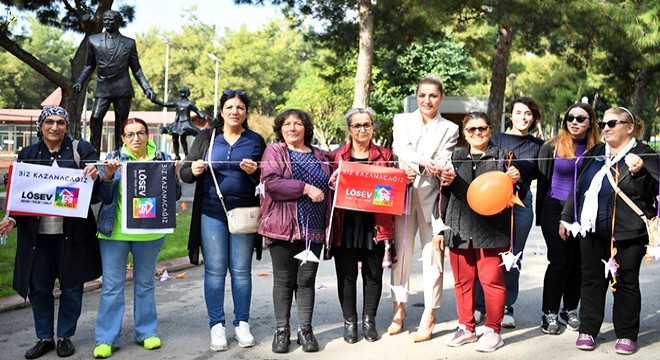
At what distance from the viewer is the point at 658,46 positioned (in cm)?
1770

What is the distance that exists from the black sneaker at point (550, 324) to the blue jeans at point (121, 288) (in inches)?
124

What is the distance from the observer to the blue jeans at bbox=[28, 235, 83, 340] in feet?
16.6

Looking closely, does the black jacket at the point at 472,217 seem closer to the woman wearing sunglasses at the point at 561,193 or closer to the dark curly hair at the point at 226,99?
the woman wearing sunglasses at the point at 561,193

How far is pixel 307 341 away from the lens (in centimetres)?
532

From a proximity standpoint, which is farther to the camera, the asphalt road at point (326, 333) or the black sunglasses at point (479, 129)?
the black sunglasses at point (479, 129)

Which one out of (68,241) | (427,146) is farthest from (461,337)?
(68,241)

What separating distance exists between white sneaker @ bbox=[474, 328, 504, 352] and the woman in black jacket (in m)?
2.91

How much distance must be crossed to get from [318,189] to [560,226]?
1.96m

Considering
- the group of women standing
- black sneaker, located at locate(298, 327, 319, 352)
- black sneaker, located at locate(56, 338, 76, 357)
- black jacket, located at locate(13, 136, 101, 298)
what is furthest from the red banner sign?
black sneaker, located at locate(56, 338, 76, 357)

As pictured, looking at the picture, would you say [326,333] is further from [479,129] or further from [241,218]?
[479,129]

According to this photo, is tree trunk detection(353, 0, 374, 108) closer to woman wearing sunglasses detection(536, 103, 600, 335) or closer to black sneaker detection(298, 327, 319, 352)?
woman wearing sunglasses detection(536, 103, 600, 335)

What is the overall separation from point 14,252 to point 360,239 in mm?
5637

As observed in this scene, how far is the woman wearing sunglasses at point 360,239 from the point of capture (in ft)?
17.9

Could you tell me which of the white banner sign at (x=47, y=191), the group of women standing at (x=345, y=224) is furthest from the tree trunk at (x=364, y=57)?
the white banner sign at (x=47, y=191)
